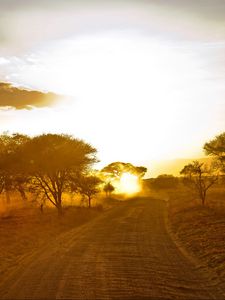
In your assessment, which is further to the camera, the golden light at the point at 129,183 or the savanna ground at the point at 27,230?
the golden light at the point at 129,183

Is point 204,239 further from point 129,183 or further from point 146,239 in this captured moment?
point 129,183

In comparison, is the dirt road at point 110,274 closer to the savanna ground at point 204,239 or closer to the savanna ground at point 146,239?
the savanna ground at point 146,239

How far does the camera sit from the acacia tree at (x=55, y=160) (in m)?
43.2

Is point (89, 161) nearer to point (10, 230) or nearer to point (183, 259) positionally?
point (10, 230)

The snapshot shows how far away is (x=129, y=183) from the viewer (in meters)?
128

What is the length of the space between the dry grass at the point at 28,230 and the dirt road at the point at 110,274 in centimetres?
105

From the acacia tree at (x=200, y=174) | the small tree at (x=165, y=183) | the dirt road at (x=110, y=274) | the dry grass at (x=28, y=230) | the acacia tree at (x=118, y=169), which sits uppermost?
the acacia tree at (x=118, y=169)

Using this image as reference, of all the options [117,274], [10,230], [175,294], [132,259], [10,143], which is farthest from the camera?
[10,143]

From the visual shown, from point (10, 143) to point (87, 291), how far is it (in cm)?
5256

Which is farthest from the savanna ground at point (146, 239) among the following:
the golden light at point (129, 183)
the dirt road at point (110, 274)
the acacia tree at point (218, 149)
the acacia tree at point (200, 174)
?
the golden light at point (129, 183)

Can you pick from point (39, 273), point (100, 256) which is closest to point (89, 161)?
point (100, 256)

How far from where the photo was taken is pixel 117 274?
1400cm

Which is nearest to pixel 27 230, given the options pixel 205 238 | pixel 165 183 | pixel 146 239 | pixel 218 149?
pixel 146 239

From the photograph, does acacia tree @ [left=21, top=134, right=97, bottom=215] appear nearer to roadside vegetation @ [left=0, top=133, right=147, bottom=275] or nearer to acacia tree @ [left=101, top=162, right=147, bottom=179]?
roadside vegetation @ [left=0, top=133, right=147, bottom=275]
